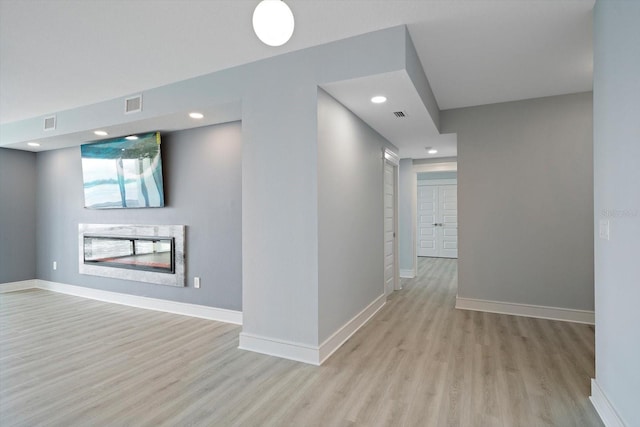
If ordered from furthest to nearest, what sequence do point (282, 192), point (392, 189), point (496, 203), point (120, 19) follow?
1. point (392, 189)
2. point (496, 203)
3. point (282, 192)
4. point (120, 19)

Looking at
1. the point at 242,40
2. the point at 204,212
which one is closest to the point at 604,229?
the point at 242,40

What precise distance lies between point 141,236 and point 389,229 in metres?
3.63

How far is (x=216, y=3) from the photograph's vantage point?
2.18m

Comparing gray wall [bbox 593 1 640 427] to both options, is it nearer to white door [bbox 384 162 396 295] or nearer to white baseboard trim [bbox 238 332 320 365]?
white baseboard trim [bbox 238 332 320 365]

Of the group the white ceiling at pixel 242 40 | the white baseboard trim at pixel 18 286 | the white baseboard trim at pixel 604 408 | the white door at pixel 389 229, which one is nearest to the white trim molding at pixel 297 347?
the white door at pixel 389 229

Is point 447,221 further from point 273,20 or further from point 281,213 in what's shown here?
point 273,20

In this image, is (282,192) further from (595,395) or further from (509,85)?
(509,85)

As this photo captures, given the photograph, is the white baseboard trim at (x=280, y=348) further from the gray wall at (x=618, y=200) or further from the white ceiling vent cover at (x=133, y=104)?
the white ceiling vent cover at (x=133, y=104)

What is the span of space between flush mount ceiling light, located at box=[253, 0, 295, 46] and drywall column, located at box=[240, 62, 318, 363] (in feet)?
4.02

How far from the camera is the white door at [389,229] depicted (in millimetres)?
4840

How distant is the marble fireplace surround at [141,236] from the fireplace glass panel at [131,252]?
5cm

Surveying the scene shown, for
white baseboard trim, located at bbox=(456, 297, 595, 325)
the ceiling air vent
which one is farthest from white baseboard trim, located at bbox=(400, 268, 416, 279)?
the ceiling air vent

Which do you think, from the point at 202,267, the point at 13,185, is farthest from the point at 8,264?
the point at 202,267

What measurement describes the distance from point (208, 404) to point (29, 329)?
298 centimetres
